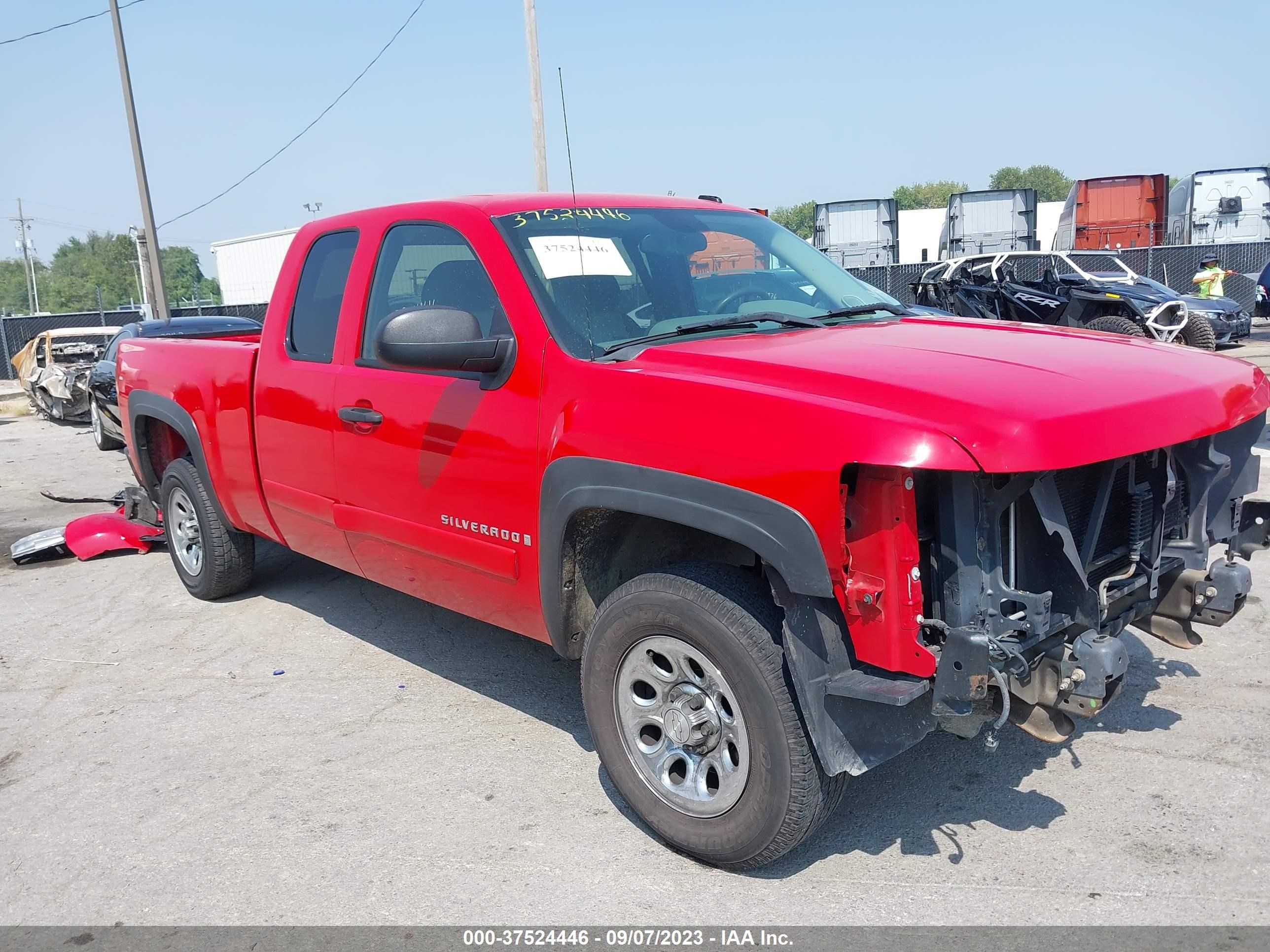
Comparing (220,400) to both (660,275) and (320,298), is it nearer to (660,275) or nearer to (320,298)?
(320,298)

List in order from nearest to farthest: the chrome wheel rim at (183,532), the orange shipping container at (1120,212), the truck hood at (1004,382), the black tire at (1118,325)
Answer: the truck hood at (1004,382) → the chrome wheel rim at (183,532) → the black tire at (1118,325) → the orange shipping container at (1120,212)

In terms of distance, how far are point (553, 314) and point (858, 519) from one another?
4.39 ft

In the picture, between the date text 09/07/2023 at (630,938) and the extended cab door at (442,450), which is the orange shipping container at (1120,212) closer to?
the extended cab door at (442,450)

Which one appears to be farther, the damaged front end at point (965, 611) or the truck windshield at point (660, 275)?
the truck windshield at point (660, 275)

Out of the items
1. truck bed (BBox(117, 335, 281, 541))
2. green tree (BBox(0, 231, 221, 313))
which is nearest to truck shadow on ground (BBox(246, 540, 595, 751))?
truck bed (BBox(117, 335, 281, 541))

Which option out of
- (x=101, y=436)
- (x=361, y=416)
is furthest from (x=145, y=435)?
(x=101, y=436)

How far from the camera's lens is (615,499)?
302 centimetres

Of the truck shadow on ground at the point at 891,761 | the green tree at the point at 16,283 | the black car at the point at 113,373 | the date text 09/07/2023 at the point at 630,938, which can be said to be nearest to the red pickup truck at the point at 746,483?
the date text 09/07/2023 at the point at 630,938

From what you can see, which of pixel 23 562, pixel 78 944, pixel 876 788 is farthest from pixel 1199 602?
pixel 23 562

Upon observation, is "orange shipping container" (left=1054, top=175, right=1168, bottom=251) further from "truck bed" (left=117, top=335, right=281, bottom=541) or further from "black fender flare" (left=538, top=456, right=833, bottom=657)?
"black fender flare" (left=538, top=456, right=833, bottom=657)

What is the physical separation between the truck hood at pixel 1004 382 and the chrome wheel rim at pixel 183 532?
A: 12.2 ft

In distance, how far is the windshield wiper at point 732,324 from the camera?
3434 millimetres

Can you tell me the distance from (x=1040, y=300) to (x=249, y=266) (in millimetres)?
29737

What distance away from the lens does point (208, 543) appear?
5.71 metres
